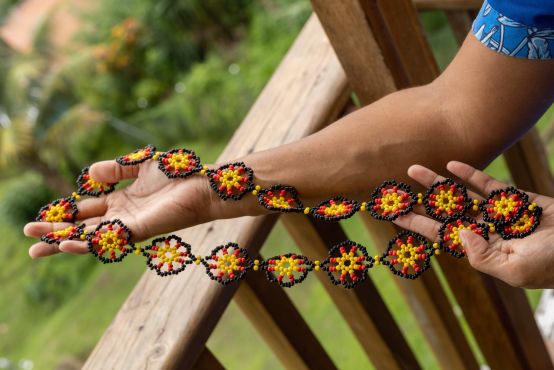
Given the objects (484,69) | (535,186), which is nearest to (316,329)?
(535,186)

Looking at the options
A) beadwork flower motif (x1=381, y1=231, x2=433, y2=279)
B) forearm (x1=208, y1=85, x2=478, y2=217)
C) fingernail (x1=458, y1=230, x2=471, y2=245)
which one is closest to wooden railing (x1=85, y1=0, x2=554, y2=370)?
forearm (x1=208, y1=85, x2=478, y2=217)

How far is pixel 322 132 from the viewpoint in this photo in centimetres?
109

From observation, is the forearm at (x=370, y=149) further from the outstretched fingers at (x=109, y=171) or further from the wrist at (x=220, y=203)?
the outstretched fingers at (x=109, y=171)

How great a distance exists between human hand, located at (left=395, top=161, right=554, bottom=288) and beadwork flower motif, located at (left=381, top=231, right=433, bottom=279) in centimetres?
2

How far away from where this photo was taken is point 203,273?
106cm

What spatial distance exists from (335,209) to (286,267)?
0.43 feet

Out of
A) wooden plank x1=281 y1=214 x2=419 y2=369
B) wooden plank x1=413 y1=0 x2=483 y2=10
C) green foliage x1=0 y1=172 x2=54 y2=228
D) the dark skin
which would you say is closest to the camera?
the dark skin

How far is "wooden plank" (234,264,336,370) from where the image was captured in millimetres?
1165

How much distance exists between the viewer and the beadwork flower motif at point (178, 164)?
107 centimetres

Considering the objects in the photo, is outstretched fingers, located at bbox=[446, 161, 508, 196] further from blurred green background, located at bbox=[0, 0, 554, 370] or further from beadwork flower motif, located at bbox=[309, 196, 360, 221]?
blurred green background, located at bbox=[0, 0, 554, 370]

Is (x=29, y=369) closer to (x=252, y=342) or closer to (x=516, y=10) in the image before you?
(x=252, y=342)

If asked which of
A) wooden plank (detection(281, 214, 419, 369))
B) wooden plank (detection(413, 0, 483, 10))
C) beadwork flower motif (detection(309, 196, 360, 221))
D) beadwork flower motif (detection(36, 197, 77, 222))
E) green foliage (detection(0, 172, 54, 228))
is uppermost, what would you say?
green foliage (detection(0, 172, 54, 228))

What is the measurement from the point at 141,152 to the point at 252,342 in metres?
2.88

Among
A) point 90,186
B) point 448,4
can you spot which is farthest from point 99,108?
point 90,186
